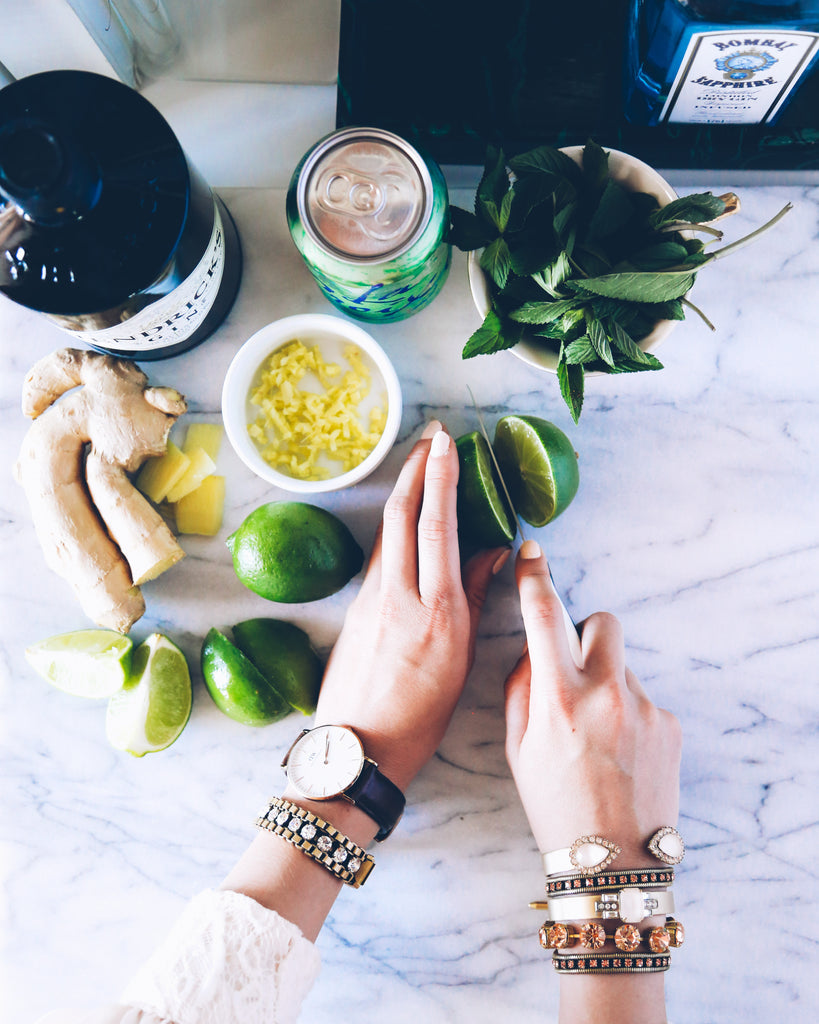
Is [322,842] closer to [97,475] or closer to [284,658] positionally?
[284,658]

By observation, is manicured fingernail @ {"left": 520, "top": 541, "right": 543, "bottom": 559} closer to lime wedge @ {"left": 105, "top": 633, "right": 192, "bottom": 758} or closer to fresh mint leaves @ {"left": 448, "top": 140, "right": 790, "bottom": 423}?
fresh mint leaves @ {"left": 448, "top": 140, "right": 790, "bottom": 423}

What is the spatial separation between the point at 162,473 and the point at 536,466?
16.3 inches

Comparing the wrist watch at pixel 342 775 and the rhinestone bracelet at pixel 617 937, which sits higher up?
the rhinestone bracelet at pixel 617 937

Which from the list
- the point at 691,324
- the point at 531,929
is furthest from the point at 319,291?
the point at 531,929

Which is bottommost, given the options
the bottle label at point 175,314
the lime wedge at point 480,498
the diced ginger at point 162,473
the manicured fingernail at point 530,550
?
the diced ginger at point 162,473

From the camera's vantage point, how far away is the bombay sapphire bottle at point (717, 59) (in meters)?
0.62

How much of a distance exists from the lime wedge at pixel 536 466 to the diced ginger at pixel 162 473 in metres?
0.35

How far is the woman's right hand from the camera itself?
71 cm

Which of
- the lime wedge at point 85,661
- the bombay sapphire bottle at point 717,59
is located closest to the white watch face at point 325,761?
the lime wedge at point 85,661

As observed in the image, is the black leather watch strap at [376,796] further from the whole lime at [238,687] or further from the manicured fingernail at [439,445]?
the manicured fingernail at [439,445]

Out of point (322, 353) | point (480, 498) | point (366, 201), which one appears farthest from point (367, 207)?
point (480, 498)

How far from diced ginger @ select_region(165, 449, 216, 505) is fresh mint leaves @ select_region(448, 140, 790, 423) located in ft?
1.09

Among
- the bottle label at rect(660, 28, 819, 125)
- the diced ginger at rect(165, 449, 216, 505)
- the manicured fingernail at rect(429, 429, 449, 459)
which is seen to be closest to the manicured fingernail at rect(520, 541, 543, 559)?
the manicured fingernail at rect(429, 429, 449, 459)

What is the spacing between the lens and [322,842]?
2.33 ft
